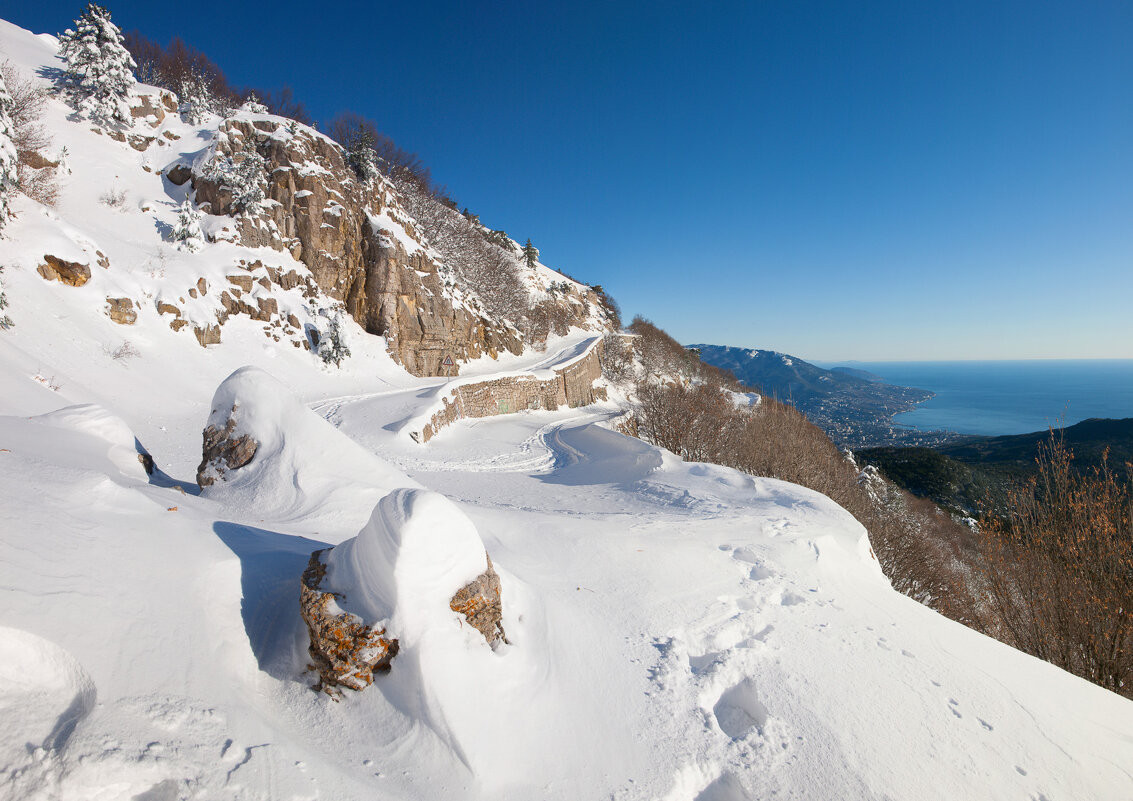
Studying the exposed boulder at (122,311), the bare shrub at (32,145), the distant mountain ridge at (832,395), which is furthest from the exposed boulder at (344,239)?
the distant mountain ridge at (832,395)

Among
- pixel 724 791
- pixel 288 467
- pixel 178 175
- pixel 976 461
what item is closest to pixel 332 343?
pixel 178 175

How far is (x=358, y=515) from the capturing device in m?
4.54

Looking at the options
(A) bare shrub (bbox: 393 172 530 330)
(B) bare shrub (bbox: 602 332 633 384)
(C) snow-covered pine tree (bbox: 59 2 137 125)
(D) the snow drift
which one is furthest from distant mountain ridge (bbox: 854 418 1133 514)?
(C) snow-covered pine tree (bbox: 59 2 137 125)

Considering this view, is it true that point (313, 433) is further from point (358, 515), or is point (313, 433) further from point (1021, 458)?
point (1021, 458)

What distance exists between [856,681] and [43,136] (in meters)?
27.5

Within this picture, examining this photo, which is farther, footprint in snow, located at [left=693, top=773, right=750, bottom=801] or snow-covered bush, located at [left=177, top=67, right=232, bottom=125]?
snow-covered bush, located at [left=177, top=67, right=232, bottom=125]

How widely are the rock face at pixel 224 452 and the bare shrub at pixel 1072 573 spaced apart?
10.1 meters

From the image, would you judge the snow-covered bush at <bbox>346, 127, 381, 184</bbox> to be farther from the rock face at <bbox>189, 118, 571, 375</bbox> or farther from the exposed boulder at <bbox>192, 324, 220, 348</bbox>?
the exposed boulder at <bbox>192, 324, 220, 348</bbox>

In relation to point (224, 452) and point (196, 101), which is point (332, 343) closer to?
point (196, 101)

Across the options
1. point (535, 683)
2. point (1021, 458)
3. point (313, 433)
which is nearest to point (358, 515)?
point (313, 433)

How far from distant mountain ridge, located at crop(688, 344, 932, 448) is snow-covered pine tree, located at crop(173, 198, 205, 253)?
23.2 meters

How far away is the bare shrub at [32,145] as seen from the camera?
14.6 metres

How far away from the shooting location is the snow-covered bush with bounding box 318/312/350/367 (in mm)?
19625

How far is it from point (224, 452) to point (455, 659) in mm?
3666
